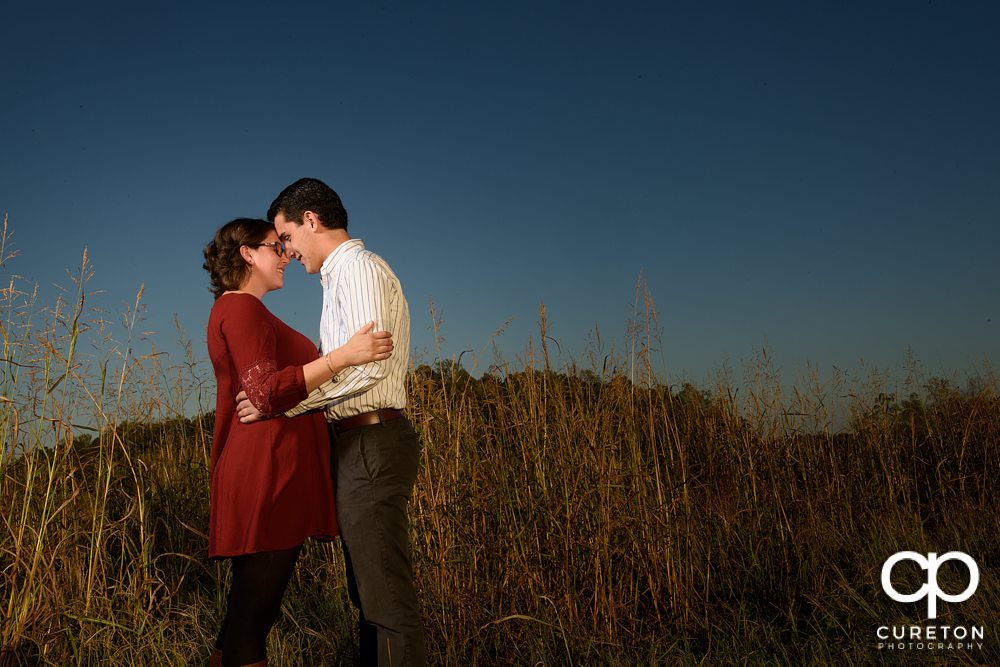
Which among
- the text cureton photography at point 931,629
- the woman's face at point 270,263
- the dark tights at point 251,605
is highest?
the woman's face at point 270,263

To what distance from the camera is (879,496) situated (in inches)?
166

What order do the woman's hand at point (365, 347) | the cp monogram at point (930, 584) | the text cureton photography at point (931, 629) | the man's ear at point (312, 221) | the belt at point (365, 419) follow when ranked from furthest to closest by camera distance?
the cp monogram at point (930, 584) → the text cureton photography at point (931, 629) → the man's ear at point (312, 221) → the belt at point (365, 419) → the woman's hand at point (365, 347)

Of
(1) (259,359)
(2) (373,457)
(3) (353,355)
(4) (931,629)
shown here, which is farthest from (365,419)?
(4) (931,629)

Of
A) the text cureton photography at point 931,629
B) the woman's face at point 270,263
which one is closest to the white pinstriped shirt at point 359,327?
the woman's face at point 270,263

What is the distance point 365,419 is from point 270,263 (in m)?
0.59

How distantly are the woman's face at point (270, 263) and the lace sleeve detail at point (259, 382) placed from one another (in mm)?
357

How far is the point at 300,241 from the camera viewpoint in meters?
1.83

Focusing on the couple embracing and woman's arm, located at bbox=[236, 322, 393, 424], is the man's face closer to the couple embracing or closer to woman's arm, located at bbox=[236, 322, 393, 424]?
the couple embracing

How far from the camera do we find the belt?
1656 millimetres

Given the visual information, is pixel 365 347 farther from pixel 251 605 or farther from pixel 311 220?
pixel 251 605

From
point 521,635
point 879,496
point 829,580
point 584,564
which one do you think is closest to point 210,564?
point 521,635

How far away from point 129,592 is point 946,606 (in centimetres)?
350

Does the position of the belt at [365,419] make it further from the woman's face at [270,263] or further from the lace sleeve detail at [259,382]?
the woman's face at [270,263]

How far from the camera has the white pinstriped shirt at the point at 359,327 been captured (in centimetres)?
160
